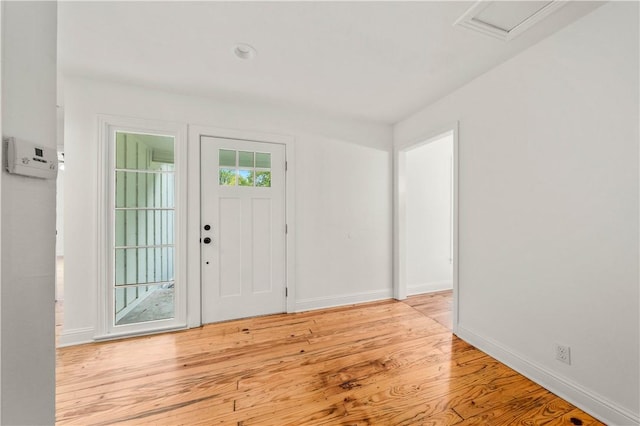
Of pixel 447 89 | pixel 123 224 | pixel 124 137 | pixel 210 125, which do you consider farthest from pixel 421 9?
pixel 123 224

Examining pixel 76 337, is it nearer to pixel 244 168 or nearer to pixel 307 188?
pixel 244 168

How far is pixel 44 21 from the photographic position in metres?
0.82

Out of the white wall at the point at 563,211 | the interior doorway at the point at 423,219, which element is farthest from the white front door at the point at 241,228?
the white wall at the point at 563,211

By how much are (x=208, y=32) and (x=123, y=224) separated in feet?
6.30

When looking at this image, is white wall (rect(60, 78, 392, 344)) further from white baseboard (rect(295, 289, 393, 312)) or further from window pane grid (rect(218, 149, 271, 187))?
window pane grid (rect(218, 149, 271, 187))

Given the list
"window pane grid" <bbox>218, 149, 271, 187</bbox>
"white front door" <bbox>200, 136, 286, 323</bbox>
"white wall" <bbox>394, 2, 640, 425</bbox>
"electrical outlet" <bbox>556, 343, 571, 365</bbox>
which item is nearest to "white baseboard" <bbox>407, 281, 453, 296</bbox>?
"white wall" <bbox>394, 2, 640, 425</bbox>

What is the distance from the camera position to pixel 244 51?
77.0 inches

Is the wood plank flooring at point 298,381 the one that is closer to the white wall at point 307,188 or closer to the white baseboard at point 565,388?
the white baseboard at point 565,388

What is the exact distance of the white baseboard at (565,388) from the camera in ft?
4.72

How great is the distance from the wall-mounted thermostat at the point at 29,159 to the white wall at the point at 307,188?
1927 millimetres

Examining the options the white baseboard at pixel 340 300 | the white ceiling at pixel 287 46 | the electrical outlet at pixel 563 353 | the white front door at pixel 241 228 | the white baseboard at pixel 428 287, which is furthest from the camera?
the white baseboard at pixel 428 287

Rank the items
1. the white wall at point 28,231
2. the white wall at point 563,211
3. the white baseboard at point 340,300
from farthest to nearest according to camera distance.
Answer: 1. the white baseboard at point 340,300
2. the white wall at point 563,211
3. the white wall at point 28,231

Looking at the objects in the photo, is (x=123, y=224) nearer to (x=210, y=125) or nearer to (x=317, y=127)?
(x=210, y=125)

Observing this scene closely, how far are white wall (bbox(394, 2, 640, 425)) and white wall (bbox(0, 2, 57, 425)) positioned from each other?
8.56 feet
